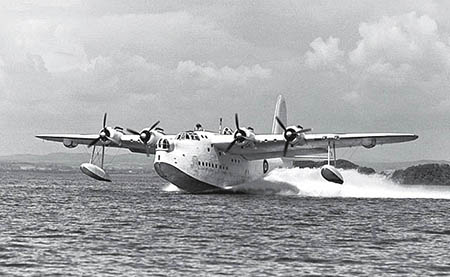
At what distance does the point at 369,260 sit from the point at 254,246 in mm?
4115

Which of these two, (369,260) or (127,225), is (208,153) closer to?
(127,225)

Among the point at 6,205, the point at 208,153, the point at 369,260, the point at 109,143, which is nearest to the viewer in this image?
the point at 369,260

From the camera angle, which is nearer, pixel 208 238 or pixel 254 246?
pixel 254 246

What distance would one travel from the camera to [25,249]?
21.9 metres

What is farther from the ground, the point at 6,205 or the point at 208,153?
the point at 208,153

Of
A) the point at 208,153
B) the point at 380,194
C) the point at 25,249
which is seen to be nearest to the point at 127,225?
the point at 25,249

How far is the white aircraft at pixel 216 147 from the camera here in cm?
4700

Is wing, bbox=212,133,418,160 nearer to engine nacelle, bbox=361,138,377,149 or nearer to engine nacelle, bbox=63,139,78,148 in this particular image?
engine nacelle, bbox=361,138,377,149

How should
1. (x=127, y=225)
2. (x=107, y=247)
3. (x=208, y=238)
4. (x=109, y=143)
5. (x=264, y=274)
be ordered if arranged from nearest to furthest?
(x=264, y=274)
(x=107, y=247)
(x=208, y=238)
(x=127, y=225)
(x=109, y=143)

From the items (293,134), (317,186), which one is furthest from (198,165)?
(317,186)

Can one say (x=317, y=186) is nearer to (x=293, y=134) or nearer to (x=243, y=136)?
(x=243, y=136)

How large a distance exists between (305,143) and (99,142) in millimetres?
17394

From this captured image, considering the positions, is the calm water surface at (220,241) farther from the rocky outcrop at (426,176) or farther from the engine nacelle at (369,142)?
the rocky outcrop at (426,176)

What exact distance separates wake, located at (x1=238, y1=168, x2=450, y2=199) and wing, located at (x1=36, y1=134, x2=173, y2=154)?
8.55 metres
